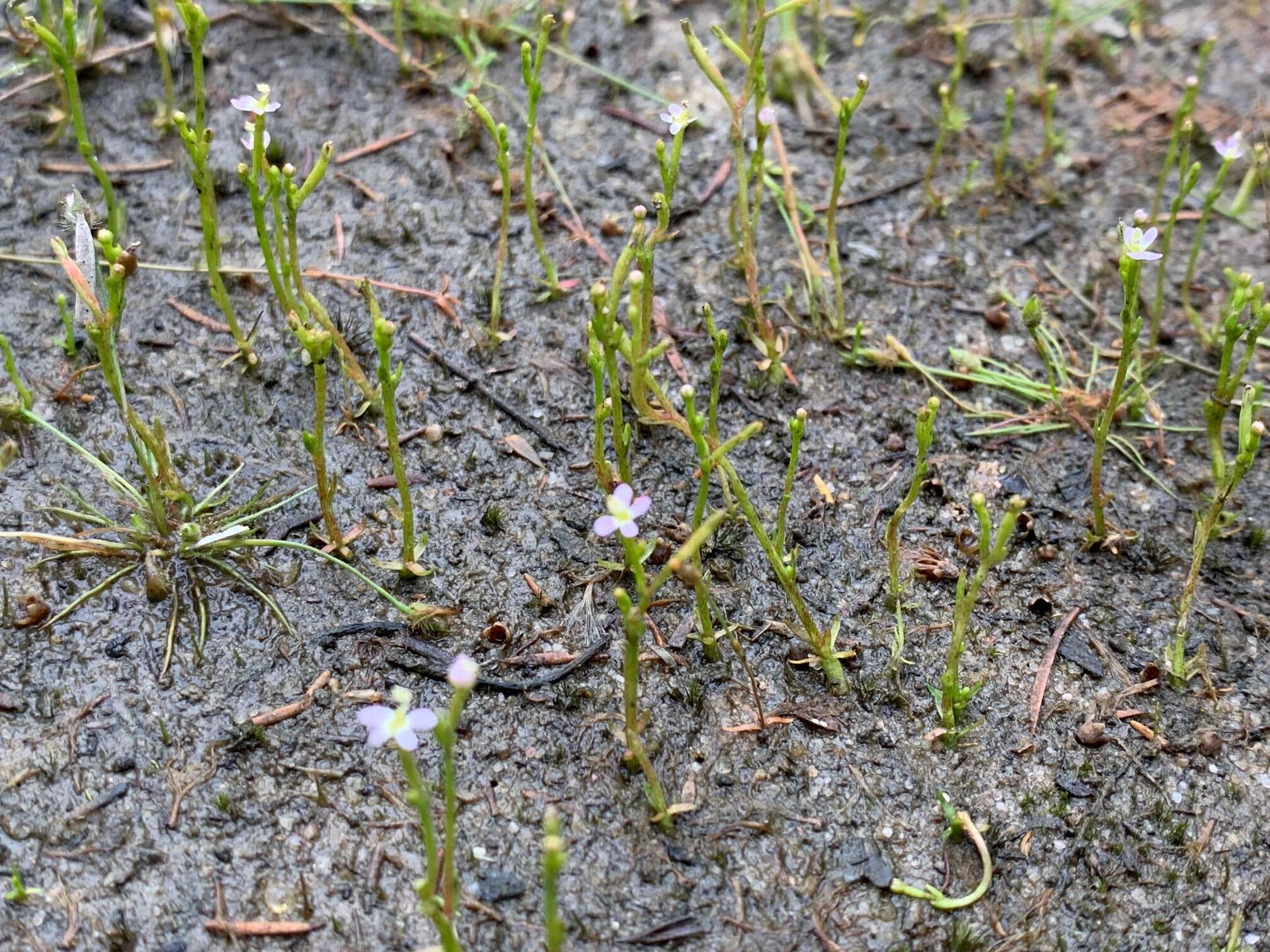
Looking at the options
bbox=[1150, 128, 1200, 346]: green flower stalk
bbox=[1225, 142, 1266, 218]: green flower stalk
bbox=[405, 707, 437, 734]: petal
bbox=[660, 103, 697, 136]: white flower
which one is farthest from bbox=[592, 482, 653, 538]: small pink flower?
bbox=[1225, 142, 1266, 218]: green flower stalk

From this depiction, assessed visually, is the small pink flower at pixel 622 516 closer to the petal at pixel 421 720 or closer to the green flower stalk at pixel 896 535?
the petal at pixel 421 720

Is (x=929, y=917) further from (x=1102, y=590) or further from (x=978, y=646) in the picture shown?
(x=1102, y=590)

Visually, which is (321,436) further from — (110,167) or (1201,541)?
(1201,541)

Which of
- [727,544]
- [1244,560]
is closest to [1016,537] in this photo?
[1244,560]

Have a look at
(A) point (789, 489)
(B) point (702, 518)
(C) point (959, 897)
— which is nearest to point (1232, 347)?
(A) point (789, 489)

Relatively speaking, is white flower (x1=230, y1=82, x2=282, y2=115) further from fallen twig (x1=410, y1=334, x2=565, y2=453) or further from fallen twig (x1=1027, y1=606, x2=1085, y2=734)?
fallen twig (x1=1027, y1=606, x2=1085, y2=734)

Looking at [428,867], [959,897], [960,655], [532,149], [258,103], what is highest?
[258,103]
